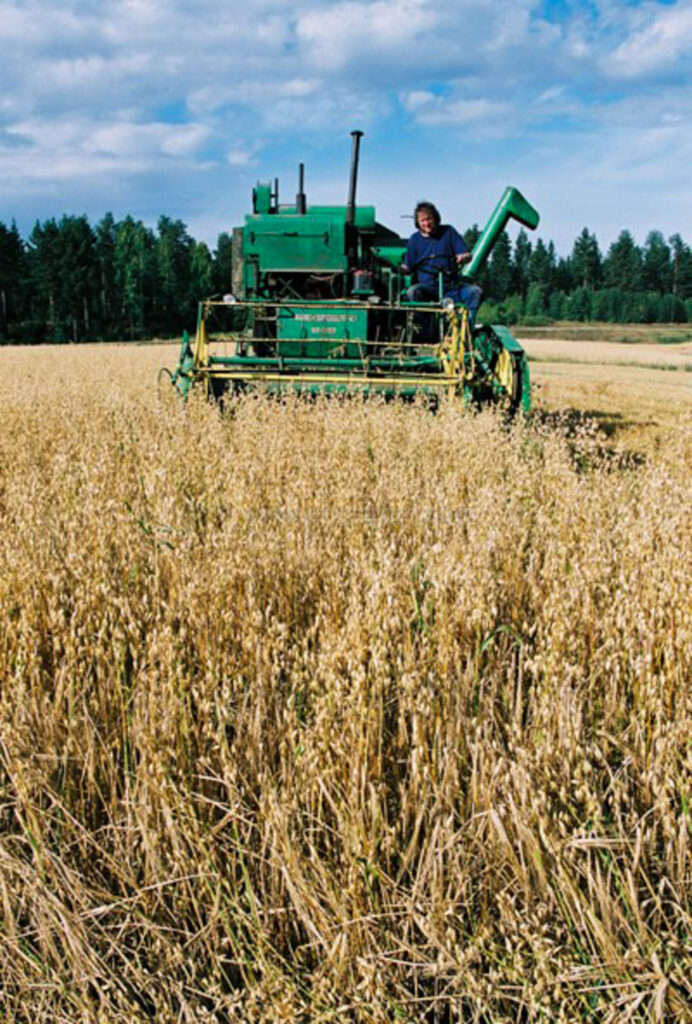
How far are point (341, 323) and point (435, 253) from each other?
1.33 meters

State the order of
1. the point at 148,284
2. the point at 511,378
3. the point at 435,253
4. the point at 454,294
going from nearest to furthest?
the point at 511,378
the point at 435,253
the point at 454,294
the point at 148,284

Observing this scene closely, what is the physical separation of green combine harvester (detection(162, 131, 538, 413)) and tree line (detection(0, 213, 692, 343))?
1276 inches

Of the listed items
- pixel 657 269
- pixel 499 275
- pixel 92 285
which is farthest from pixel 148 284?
pixel 657 269

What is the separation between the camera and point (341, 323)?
816cm

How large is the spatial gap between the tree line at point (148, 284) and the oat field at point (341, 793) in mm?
39589

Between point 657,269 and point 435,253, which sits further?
point 657,269

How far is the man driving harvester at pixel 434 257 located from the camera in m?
8.45

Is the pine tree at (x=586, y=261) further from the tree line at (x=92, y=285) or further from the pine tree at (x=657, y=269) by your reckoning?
the tree line at (x=92, y=285)

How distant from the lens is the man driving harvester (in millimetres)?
8453

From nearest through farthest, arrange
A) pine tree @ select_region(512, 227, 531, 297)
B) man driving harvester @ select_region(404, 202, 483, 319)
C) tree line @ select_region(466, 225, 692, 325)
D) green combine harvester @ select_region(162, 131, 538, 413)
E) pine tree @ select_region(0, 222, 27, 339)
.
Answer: green combine harvester @ select_region(162, 131, 538, 413) < man driving harvester @ select_region(404, 202, 483, 319) < pine tree @ select_region(0, 222, 27, 339) < tree line @ select_region(466, 225, 692, 325) < pine tree @ select_region(512, 227, 531, 297)

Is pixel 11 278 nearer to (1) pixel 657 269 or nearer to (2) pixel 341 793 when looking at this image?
(2) pixel 341 793

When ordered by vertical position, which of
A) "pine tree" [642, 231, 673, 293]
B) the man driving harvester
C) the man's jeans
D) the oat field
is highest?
"pine tree" [642, 231, 673, 293]

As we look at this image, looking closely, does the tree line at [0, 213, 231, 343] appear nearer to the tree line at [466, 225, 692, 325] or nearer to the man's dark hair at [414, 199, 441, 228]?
the tree line at [466, 225, 692, 325]

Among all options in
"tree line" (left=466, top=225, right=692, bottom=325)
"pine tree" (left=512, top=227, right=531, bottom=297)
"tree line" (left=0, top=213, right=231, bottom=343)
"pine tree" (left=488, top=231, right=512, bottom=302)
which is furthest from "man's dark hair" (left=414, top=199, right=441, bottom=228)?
"pine tree" (left=512, top=227, right=531, bottom=297)
